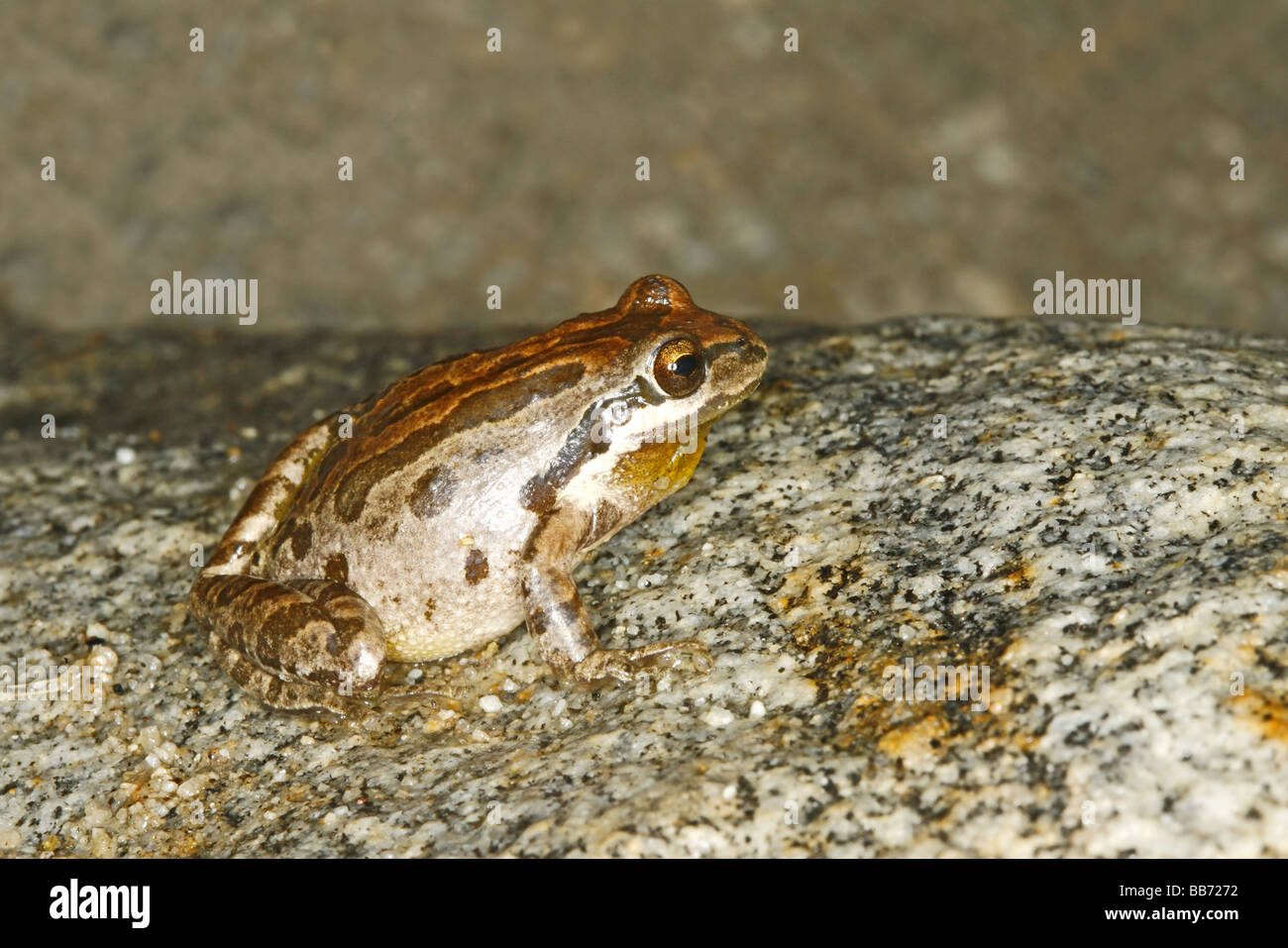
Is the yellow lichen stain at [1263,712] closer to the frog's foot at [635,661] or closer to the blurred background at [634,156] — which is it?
the frog's foot at [635,661]

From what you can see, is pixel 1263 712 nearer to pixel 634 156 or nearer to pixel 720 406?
pixel 720 406

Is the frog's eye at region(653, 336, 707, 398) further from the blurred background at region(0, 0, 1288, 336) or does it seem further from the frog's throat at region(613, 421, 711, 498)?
the blurred background at region(0, 0, 1288, 336)

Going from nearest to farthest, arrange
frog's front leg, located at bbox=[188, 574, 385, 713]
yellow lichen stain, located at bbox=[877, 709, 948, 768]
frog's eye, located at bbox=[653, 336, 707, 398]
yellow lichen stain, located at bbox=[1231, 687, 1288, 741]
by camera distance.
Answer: yellow lichen stain, located at bbox=[1231, 687, 1288, 741] < yellow lichen stain, located at bbox=[877, 709, 948, 768] < frog's front leg, located at bbox=[188, 574, 385, 713] < frog's eye, located at bbox=[653, 336, 707, 398]

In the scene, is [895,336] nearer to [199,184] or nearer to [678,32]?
[678,32]

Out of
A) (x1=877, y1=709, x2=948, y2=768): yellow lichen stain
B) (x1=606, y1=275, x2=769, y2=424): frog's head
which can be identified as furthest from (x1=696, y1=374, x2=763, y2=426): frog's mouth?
(x1=877, y1=709, x2=948, y2=768): yellow lichen stain

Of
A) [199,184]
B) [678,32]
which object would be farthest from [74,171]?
[678,32]

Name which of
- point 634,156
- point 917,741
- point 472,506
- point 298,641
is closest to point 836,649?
point 917,741

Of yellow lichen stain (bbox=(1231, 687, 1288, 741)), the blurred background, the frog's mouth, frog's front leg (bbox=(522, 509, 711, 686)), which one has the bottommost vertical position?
yellow lichen stain (bbox=(1231, 687, 1288, 741))
